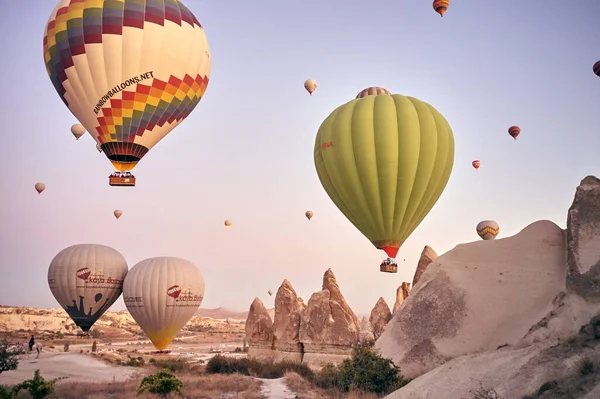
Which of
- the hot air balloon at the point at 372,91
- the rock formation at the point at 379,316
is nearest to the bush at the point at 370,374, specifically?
the hot air balloon at the point at 372,91

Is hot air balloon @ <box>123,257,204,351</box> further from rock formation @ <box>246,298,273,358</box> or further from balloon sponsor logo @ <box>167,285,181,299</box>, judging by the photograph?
rock formation @ <box>246,298,273,358</box>

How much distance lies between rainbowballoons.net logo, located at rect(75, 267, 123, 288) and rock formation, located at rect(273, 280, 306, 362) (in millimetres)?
13059

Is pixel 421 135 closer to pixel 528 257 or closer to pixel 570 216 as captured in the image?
pixel 528 257

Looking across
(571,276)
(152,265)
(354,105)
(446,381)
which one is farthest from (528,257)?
(152,265)

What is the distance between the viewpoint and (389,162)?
23.6 metres

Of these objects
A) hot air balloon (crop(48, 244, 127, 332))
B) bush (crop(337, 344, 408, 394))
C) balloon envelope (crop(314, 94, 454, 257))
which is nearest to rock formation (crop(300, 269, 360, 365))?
balloon envelope (crop(314, 94, 454, 257))

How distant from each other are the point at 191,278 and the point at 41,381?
18.2 meters

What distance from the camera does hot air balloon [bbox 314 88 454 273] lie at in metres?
23.7

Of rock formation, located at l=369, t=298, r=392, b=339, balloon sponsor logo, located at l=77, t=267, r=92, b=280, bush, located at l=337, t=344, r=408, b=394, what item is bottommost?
bush, located at l=337, t=344, r=408, b=394

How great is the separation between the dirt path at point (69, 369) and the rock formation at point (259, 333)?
9894 mm

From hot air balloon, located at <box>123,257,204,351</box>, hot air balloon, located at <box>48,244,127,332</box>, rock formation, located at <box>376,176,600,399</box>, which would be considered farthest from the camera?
hot air balloon, located at <box>48,244,127,332</box>

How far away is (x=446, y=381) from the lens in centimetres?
1406

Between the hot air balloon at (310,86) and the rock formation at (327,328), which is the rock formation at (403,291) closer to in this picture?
the rock formation at (327,328)

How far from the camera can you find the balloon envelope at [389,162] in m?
23.7
